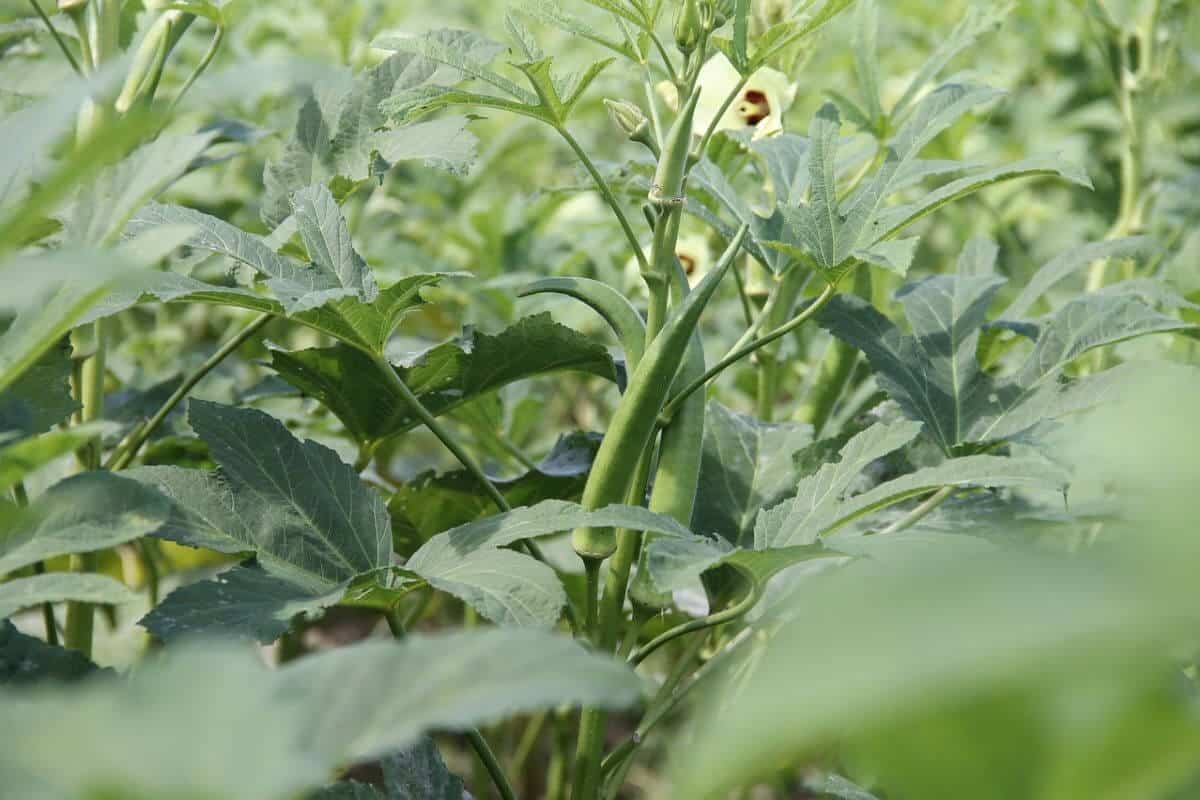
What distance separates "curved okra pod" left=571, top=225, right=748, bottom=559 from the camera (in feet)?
2.62

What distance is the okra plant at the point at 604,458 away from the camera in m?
0.32

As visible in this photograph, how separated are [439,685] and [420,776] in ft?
1.48

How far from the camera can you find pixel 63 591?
567 mm

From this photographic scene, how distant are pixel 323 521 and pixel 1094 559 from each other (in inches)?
24.6

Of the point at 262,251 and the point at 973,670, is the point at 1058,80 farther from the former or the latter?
the point at 973,670

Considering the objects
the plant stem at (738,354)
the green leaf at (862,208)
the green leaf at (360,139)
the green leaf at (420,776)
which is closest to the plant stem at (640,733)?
the green leaf at (420,776)

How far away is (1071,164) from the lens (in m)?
0.86

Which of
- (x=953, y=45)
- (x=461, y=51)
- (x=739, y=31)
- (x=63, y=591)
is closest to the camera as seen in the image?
(x=63, y=591)

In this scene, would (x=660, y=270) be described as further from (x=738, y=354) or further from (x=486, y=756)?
(x=486, y=756)

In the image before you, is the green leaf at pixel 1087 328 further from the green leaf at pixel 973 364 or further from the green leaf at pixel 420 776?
the green leaf at pixel 420 776

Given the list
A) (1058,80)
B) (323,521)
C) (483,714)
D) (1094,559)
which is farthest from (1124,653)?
(1058,80)

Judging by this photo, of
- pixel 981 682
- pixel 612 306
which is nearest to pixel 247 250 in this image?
pixel 612 306

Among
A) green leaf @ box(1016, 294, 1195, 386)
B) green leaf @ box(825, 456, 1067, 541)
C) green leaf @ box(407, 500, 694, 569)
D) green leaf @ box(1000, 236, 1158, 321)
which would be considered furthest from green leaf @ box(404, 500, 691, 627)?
green leaf @ box(1000, 236, 1158, 321)

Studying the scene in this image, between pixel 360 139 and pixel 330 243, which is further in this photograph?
pixel 360 139
